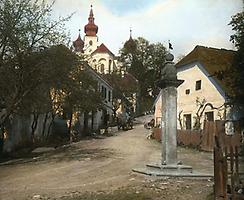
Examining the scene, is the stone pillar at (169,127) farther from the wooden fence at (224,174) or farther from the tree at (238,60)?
the tree at (238,60)

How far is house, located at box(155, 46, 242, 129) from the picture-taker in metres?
29.3

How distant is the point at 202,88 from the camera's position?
1240 inches

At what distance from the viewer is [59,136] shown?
3431 centimetres

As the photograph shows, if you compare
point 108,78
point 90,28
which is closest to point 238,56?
point 108,78

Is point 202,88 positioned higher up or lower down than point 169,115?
higher up

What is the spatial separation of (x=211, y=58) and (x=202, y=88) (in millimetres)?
2738

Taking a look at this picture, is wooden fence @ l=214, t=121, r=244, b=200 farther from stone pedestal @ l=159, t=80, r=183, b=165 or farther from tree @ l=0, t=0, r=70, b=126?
tree @ l=0, t=0, r=70, b=126

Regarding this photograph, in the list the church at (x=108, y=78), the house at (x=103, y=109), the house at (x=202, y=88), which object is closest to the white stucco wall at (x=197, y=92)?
the house at (x=202, y=88)

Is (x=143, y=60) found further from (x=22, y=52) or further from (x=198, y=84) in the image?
(x=22, y=52)

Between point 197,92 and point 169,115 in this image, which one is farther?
→ point 197,92

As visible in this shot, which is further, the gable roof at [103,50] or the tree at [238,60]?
the gable roof at [103,50]

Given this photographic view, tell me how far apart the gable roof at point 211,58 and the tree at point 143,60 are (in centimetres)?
3965

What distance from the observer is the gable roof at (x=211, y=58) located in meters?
30.6

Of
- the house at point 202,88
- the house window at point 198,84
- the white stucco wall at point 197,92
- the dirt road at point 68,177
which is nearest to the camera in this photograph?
the dirt road at point 68,177
